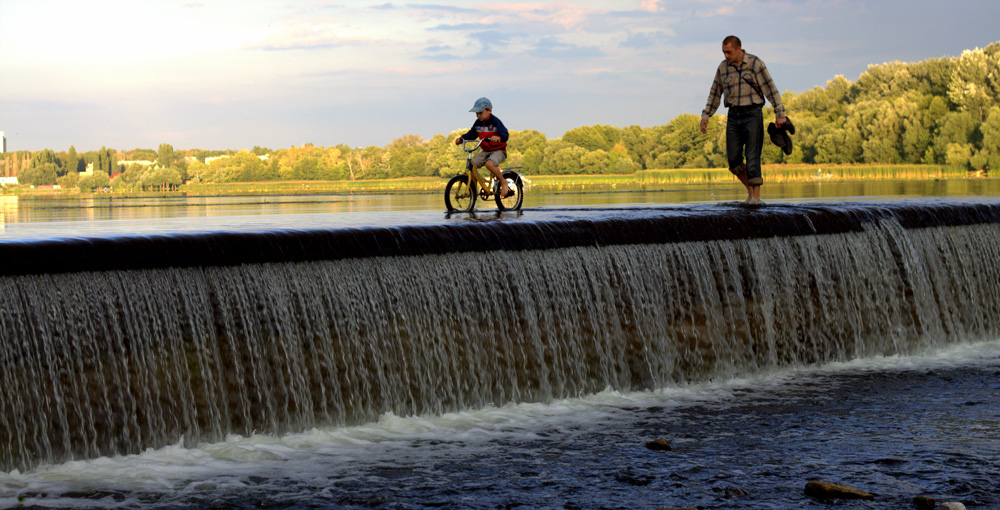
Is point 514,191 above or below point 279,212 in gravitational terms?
above

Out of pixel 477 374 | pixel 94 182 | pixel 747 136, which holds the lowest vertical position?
pixel 477 374

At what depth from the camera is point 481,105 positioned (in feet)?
41.4

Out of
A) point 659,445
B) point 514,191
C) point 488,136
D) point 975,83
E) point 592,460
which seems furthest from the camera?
point 975,83

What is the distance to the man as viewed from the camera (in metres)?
13.0

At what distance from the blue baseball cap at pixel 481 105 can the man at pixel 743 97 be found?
276 cm

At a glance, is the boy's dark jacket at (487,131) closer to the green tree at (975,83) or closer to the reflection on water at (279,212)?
the reflection on water at (279,212)

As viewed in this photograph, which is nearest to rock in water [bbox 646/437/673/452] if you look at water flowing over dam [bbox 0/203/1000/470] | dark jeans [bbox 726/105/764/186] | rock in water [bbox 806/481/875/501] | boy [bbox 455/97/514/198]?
rock in water [bbox 806/481/875/501]

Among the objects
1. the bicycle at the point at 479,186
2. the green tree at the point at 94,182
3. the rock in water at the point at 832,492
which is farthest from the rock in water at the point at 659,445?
the green tree at the point at 94,182

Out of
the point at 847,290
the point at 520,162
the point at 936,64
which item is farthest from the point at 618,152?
the point at 847,290

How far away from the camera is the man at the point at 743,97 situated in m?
13.0

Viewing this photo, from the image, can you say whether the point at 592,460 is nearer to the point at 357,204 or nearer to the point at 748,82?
the point at 748,82

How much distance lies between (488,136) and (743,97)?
3294mm

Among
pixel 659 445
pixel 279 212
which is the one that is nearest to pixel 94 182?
pixel 279 212

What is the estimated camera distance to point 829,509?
5523mm
